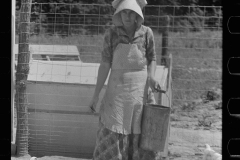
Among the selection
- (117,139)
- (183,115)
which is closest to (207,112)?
(183,115)

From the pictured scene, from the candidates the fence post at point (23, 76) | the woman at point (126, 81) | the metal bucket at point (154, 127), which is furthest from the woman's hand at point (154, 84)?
the fence post at point (23, 76)

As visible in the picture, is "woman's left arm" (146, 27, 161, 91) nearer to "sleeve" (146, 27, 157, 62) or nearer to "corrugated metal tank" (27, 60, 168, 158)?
"sleeve" (146, 27, 157, 62)

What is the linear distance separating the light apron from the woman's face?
18 cm

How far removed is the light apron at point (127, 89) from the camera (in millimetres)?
3162

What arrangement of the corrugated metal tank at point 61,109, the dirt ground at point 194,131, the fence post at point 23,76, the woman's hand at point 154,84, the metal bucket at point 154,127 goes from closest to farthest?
the metal bucket at point 154,127 → the woman's hand at point 154,84 → the fence post at point 23,76 → the corrugated metal tank at point 61,109 → the dirt ground at point 194,131

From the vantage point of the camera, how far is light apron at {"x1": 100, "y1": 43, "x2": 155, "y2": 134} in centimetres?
316

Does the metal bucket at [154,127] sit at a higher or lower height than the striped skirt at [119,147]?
higher

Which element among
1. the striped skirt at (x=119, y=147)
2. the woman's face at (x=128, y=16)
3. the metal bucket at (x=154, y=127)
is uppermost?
the woman's face at (x=128, y=16)

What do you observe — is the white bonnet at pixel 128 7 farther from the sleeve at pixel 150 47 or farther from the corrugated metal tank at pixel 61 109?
the corrugated metal tank at pixel 61 109

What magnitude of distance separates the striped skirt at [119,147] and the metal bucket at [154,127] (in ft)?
0.30

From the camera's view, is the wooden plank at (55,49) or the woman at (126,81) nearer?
the woman at (126,81)

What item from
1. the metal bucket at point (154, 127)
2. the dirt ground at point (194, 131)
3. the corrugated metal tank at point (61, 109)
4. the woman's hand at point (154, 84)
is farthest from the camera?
the dirt ground at point (194, 131)

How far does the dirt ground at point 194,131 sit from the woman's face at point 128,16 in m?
2.48
